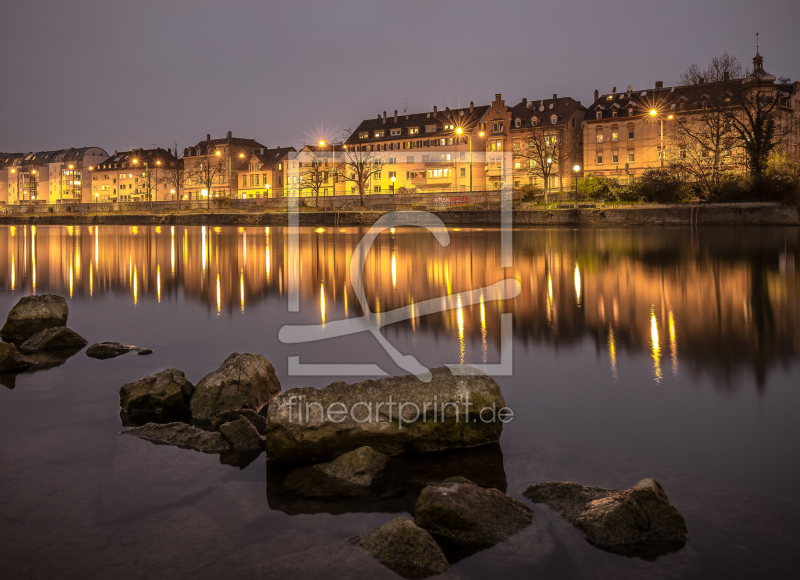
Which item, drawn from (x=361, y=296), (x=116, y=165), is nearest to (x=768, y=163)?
(x=361, y=296)

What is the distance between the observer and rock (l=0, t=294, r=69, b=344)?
45.0ft

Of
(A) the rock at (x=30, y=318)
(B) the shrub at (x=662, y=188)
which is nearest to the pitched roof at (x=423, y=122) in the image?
(B) the shrub at (x=662, y=188)

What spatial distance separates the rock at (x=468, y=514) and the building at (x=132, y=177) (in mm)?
157290

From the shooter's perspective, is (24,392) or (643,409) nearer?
(643,409)

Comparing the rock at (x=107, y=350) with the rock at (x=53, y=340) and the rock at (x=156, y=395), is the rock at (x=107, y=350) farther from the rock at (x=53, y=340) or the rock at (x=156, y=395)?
the rock at (x=156, y=395)

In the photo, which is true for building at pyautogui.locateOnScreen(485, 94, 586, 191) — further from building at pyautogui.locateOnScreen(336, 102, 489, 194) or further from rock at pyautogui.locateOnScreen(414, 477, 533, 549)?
rock at pyautogui.locateOnScreen(414, 477, 533, 549)

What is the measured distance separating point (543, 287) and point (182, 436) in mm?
14912

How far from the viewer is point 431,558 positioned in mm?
4961

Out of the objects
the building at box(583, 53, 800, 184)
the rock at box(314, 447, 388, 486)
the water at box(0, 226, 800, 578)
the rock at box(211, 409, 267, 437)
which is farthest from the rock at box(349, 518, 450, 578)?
the building at box(583, 53, 800, 184)

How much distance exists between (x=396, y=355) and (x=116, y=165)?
179827 mm

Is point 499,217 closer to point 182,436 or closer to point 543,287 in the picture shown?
point 543,287

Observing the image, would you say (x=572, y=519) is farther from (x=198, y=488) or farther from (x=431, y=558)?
(x=198, y=488)

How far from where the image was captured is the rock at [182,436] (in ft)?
24.4

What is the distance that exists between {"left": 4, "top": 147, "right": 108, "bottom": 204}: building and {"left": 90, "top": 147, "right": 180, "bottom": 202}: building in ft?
21.5
